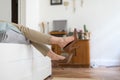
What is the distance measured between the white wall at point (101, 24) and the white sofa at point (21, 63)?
8.30 ft

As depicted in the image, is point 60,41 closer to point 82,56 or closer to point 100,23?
point 82,56

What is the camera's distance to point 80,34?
5109mm

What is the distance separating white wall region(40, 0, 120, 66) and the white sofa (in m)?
2.53

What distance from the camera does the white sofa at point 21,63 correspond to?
1745mm

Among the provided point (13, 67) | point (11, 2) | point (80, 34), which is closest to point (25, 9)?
point (11, 2)

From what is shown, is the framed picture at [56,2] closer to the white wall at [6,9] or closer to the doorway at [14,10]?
the doorway at [14,10]

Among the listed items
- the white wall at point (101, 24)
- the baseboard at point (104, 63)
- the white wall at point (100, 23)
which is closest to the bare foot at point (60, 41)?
the white wall at point (100, 23)

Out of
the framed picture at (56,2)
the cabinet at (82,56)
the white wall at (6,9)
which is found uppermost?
the framed picture at (56,2)

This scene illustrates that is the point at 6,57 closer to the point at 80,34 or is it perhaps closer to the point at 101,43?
the point at 80,34

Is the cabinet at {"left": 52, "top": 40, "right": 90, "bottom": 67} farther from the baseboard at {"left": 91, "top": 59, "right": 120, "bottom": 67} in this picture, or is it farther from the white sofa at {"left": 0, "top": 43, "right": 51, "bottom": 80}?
the white sofa at {"left": 0, "top": 43, "right": 51, "bottom": 80}

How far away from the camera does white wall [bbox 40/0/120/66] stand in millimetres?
5191

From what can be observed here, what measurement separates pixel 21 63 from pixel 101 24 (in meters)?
3.52

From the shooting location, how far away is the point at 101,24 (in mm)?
5281

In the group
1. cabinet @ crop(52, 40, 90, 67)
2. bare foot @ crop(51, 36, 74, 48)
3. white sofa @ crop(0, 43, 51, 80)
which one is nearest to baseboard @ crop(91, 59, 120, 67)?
cabinet @ crop(52, 40, 90, 67)
